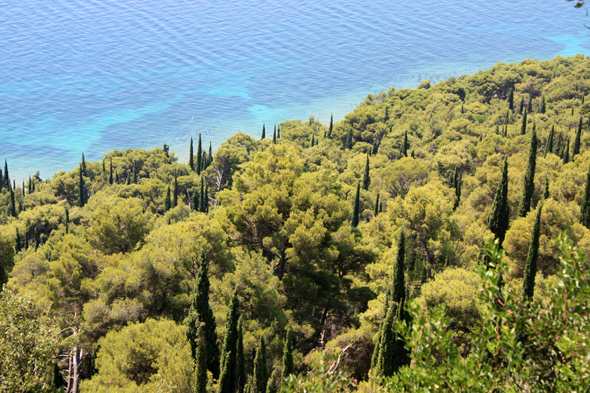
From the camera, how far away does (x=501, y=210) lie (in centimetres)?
2773

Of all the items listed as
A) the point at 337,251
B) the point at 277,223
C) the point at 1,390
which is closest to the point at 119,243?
the point at 277,223

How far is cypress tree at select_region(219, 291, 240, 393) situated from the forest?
0.18ft

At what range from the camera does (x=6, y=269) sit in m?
26.1

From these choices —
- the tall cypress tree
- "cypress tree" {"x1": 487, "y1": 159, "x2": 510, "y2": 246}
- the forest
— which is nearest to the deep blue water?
the forest

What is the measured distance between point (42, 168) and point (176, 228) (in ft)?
245

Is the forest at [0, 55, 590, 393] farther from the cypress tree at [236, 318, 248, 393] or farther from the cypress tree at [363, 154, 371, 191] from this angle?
the cypress tree at [363, 154, 371, 191]

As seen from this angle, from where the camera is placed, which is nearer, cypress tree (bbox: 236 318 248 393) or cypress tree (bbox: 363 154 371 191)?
cypress tree (bbox: 236 318 248 393)

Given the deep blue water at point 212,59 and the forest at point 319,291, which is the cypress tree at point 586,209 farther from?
the deep blue water at point 212,59

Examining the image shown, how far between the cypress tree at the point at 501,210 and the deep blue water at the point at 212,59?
244 ft

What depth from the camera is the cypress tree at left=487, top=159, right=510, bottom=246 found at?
2747 cm

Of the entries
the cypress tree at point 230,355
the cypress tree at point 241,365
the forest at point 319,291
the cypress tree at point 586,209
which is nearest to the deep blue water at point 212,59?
the forest at point 319,291

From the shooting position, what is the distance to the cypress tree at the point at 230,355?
55.4 feet

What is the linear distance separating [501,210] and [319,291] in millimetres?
12206

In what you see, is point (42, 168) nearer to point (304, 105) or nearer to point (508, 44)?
point (304, 105)
